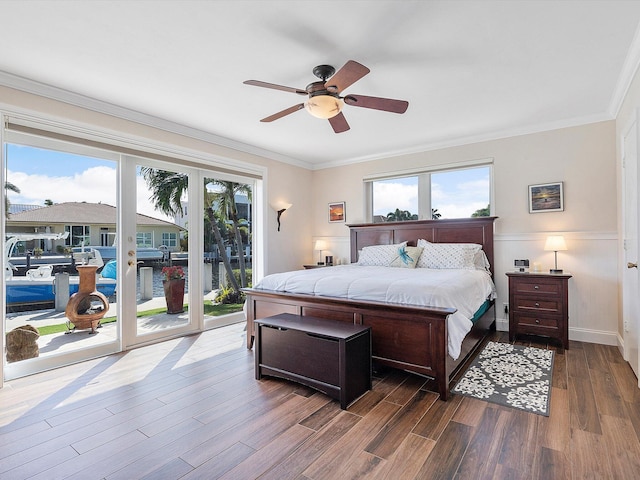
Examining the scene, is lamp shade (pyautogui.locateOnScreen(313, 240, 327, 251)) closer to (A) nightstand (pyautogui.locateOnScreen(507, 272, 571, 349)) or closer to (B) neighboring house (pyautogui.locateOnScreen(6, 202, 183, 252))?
(B) neighboring house (pyautogui.locateOnScreen(6, 202, 183, 252))

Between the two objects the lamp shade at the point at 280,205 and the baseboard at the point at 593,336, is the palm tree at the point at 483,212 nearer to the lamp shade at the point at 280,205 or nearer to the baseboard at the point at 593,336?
the baseboard at the point at 593,336

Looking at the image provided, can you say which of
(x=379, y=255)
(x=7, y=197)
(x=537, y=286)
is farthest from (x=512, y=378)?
(x=7, y=197)

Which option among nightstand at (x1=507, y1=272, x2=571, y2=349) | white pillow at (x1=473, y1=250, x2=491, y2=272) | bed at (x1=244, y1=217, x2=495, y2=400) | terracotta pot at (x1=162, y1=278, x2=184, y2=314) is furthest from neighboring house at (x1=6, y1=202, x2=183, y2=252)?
nightstand at (x1=507, y1=272, x2=571, y2=349)

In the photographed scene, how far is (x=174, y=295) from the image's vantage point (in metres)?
4.22

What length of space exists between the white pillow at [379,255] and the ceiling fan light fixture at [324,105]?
7.57ft

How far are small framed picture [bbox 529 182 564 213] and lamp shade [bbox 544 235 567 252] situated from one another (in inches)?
16.0

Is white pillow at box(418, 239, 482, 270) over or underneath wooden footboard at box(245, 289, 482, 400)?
over

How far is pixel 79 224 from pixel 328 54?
2.82 meters

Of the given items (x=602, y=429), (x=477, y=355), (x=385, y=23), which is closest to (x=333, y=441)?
(x=602, y=429)

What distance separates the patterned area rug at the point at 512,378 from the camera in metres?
2.44

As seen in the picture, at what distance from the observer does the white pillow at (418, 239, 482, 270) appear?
406 centimetres

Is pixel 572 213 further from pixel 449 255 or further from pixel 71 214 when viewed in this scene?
pixel 71 214

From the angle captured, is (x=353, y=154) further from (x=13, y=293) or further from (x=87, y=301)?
(x=13, y=293)

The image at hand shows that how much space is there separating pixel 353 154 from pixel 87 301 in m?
3.91
